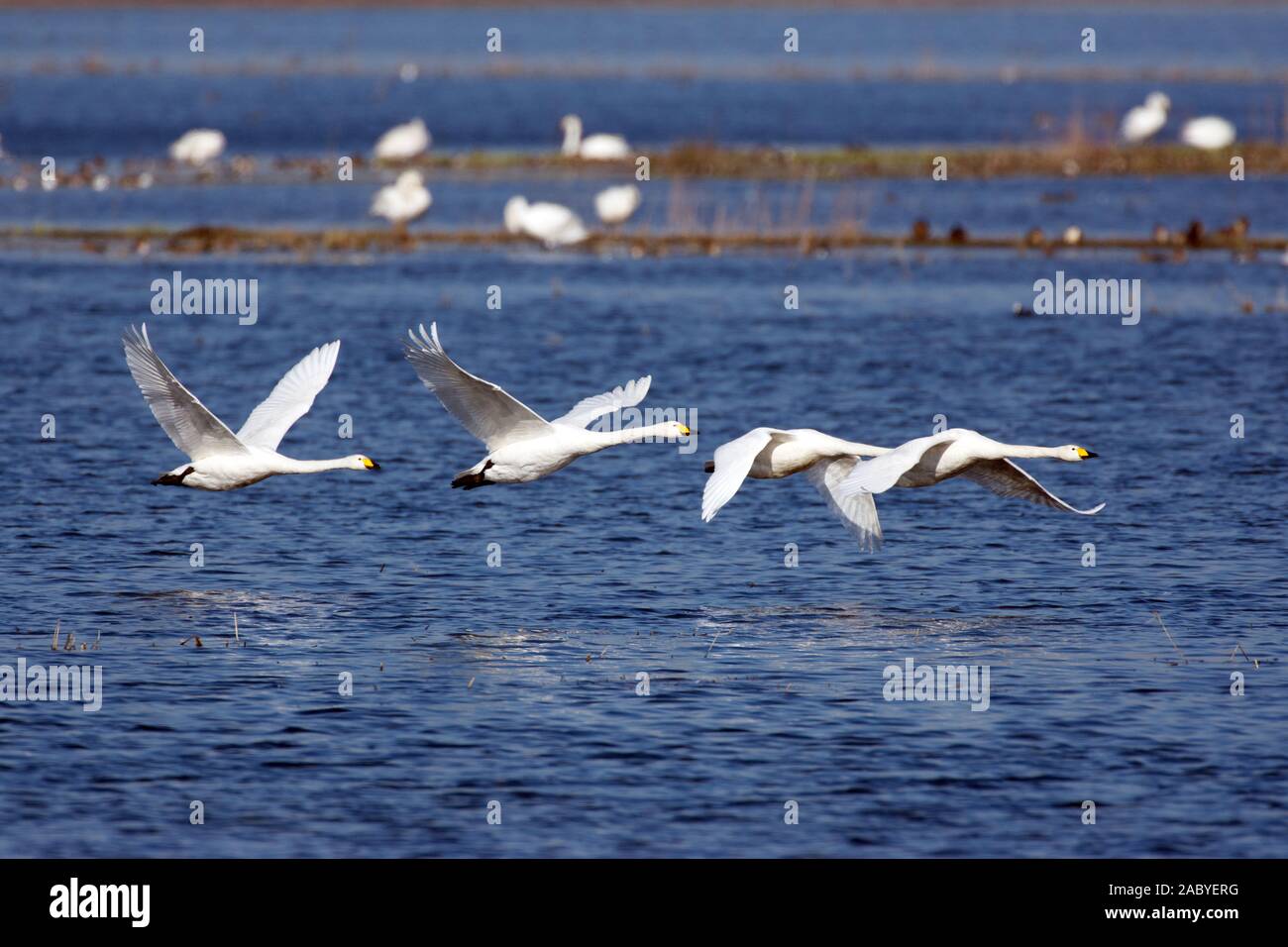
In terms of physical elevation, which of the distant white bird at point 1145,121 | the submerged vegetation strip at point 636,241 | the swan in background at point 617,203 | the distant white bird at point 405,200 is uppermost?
the distant white bird at point 1145,121

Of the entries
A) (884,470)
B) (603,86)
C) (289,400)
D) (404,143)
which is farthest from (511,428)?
(603,86)

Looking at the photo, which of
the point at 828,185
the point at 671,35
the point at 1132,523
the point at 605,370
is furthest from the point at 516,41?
the point at 1132,523

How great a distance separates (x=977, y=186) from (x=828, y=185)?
397 centimetres

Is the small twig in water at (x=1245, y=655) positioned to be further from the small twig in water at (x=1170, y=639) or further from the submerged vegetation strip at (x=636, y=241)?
the submerged vegetation strip at (x=636, y=241)

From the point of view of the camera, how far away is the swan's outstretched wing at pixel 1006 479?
63.1 ft

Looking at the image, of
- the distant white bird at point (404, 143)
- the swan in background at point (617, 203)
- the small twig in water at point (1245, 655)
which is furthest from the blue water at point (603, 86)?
the small twig in water at point (1245, 655)

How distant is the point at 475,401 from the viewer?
18781mm

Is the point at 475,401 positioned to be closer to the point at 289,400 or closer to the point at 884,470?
the point at 289,400

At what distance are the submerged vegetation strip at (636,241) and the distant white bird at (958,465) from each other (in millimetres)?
25781

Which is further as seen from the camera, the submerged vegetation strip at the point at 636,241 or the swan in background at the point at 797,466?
the submerged vegetation strip at the point at 636,241

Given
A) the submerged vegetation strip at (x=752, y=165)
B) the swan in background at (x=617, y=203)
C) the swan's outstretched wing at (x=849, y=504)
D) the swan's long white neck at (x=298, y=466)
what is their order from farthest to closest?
the submerged vegetation strip at (x=752, y=165), the swan in background at (x=617, y=203), the swan's outstretched wing at (x=849, y=504), the swan's long white neck at (x=298, y=466)

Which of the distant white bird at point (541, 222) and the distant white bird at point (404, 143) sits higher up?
the distant white bird at point (404, 143)
